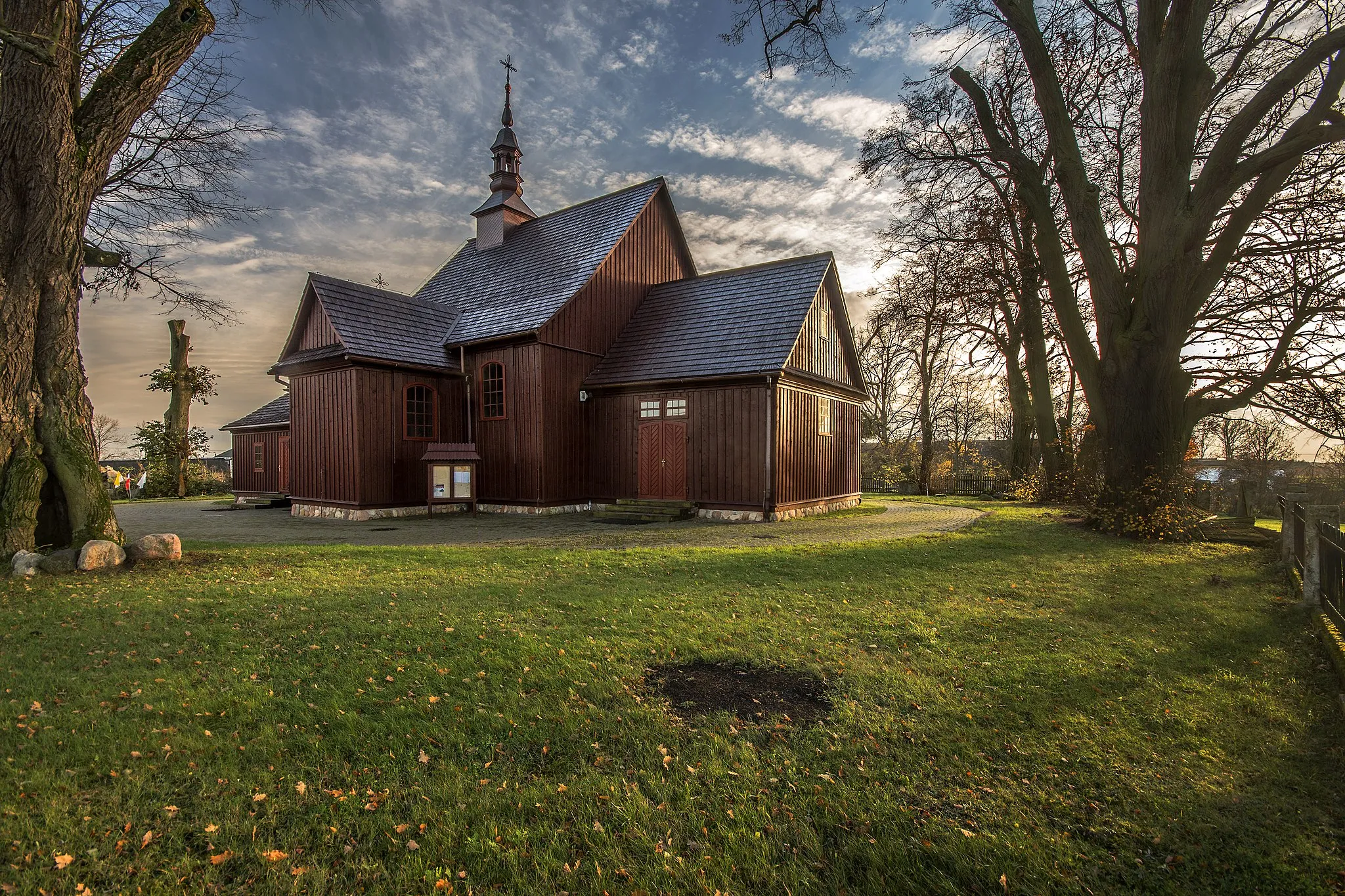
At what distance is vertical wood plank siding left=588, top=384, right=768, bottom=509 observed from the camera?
1484cm

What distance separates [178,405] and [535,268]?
17995mm

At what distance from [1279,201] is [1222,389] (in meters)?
3.71

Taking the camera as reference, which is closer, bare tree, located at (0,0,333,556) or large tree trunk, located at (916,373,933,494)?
bare tree, located at (0,0,333,556)

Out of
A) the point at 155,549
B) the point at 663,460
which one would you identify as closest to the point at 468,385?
the point at 663,460

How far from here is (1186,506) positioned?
36.7 ft

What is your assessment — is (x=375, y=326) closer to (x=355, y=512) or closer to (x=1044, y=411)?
(x=355, y=512)

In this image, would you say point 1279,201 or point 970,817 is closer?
point 970,817

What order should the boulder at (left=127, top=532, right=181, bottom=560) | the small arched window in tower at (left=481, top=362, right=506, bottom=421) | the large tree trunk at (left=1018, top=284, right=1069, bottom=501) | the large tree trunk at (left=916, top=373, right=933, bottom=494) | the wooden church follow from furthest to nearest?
the large tree trunk at (left=916, top=373, right=933, bottom=494), the large tree trunk at (left=1018, top=284, right=1069, bottom=501), the small arched window in tower at (left=481, top=362, right=506, bottom=421), the wooden church, the boulder at (left=127, top=532, right=181, bottom=560)

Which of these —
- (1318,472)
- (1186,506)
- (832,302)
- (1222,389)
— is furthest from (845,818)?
(1318,472)

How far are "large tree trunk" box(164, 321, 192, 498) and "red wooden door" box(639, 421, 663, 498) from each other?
2157cm

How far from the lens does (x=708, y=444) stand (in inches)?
608

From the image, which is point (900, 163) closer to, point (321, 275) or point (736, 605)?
point (736, 605)

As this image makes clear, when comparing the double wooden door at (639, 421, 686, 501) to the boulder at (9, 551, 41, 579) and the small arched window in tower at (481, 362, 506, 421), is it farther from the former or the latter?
the boulder at (9, 551, 41, 579)

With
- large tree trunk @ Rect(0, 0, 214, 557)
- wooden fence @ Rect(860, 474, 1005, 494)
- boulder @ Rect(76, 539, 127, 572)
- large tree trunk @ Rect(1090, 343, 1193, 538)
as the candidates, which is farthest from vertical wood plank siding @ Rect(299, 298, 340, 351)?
wooden fence @ Rect(860, 474, 1005, 494)
